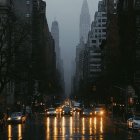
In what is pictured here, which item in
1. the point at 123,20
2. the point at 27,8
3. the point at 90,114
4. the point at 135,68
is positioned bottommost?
the point at 90,114

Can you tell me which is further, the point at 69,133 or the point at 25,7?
the point at 25,7

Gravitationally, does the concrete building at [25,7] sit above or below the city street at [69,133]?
above

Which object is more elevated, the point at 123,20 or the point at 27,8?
the point at 27,8

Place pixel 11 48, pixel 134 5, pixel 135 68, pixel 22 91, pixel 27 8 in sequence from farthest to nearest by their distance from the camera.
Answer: pixel 27 8, pixel 22 91, pixel 134 5, pixel 135 68, pixel 11 48

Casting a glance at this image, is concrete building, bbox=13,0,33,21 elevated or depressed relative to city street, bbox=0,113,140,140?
elevated

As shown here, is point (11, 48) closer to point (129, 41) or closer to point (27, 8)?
point (129, 41)

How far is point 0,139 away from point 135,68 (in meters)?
73.0

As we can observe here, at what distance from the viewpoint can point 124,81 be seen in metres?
116

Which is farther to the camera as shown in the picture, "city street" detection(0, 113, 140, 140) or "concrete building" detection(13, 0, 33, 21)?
"concrete building" detection(13, 0, 33, 21)

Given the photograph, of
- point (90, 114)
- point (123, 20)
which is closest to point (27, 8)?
point (123, 20)

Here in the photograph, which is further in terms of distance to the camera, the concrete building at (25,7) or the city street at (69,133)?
the concrete building at (25,7)

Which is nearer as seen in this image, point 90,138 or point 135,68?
point 90,138

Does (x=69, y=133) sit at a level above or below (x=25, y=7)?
below

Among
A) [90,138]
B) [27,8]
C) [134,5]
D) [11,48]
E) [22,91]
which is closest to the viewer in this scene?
[90,138]
